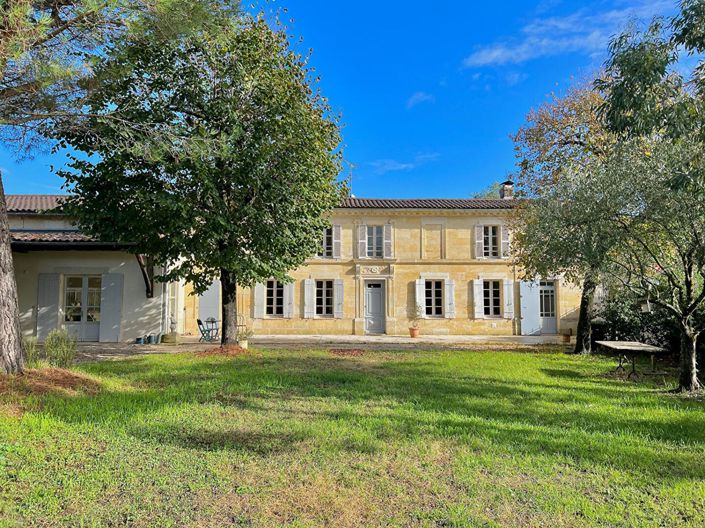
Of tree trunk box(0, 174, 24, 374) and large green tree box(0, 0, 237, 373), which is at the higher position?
large green tree box(0, 0, 237, 373)

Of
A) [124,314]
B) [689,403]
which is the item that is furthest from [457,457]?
[124,314]

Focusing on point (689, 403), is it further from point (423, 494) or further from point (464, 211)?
point (464, 211)

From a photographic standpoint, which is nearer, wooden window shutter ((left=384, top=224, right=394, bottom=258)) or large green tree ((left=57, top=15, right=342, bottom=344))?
large green tree ((left=57, top=15, right=342, bottom=344))

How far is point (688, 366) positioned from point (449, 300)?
37.8 feet

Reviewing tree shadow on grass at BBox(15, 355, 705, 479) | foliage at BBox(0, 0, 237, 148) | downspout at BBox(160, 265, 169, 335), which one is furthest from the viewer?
downspout at BBox(160, 265, 169, 335)

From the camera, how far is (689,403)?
627cm

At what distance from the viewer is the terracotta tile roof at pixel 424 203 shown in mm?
18594

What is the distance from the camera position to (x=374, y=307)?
1891 centimetres

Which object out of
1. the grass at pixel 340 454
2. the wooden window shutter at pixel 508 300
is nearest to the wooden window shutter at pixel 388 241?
the wooden window shutter at pixel 508 300

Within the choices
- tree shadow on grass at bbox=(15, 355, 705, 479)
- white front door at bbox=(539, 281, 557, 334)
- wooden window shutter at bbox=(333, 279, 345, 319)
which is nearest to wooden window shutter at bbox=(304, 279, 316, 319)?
wooden window shutter at bbox=(333, 279, 345, 319)

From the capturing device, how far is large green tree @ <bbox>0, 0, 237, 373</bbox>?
16.9ft

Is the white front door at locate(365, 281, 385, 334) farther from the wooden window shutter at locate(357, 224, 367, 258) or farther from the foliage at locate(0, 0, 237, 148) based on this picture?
the foliage at locate(0, 0, 237, 148)

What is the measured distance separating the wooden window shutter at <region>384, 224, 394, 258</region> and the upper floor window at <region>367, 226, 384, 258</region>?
0.68 feet

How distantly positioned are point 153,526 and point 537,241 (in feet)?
25.1
